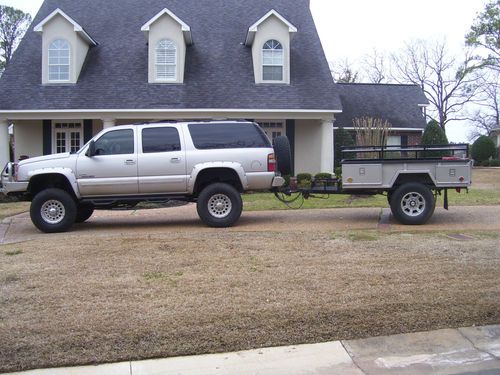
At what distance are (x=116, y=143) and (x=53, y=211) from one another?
5.98ft

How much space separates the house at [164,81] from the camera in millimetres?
19781

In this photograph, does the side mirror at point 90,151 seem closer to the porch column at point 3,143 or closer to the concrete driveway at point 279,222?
the concrete driveway at point 279,222

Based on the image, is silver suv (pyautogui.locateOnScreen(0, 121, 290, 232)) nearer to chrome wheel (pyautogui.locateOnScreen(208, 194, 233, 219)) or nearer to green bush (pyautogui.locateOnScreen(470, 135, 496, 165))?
chrome wheel (pyautogui.locateOnScreen(208, 194, 233, 219))

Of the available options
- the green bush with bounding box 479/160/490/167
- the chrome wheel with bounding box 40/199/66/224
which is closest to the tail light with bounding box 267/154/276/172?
the chrome wheel with bounding box 40/199/66/224

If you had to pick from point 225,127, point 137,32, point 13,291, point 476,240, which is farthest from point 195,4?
point 13,291

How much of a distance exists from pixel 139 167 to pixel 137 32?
44.1ft

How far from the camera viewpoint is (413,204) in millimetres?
11000

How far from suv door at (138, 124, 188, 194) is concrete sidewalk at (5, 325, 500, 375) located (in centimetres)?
639

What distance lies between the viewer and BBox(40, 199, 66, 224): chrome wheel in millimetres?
10883

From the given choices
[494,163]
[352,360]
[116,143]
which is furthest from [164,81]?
[494,163]

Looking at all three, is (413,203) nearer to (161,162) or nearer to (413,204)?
(413,204)

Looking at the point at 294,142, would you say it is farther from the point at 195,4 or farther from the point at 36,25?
the point at 36,25

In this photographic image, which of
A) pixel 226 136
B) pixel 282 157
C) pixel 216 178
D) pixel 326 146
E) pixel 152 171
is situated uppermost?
pixel 326 146

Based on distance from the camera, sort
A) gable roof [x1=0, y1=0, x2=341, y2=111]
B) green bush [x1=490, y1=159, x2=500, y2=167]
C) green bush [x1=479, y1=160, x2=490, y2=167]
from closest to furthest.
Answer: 1. gable roof [x1=0, y1=0, x2=341, y2=111]
2. green bush [x1=490, y1=159, x2=500, y2=167]
3. green bush [x1=479, y1=160, x2=490, y2=167]
